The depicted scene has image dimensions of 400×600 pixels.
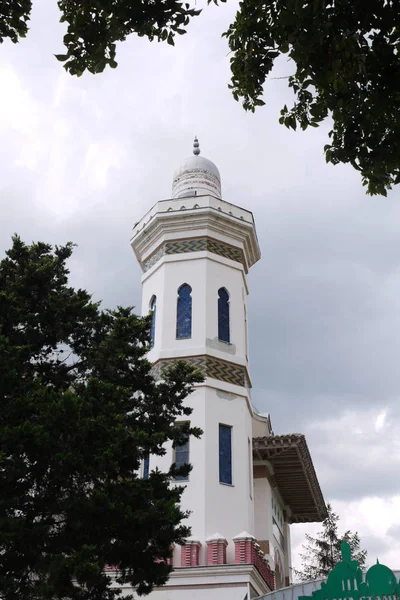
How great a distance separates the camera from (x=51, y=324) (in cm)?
1099

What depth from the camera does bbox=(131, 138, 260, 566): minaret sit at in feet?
52.1

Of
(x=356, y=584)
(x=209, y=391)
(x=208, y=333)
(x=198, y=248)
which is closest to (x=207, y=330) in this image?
(x=208, y=333)

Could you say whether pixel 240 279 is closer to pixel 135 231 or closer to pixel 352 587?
pixel 135 231

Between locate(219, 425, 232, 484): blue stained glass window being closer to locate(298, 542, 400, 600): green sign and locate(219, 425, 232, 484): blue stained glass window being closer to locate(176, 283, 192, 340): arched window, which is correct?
locate(176, 283, 192, 340): arched window

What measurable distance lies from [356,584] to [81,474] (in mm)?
4810

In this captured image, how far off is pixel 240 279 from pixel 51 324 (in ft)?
29.3

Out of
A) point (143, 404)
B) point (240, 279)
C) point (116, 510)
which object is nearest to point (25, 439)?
point (116, 510)

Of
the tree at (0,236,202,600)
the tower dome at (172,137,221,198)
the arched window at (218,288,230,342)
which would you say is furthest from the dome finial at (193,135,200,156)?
the tree at (0,236,202,600)

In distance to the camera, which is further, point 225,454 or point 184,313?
point 184,313

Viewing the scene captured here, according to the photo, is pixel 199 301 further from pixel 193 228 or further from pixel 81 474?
pixel 81 474

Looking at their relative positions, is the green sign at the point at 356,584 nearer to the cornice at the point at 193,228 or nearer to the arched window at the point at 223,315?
the arched window at the point at 223,315

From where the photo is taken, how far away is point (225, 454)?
16719 millimetres

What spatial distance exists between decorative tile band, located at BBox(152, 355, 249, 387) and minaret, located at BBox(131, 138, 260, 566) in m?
0.02

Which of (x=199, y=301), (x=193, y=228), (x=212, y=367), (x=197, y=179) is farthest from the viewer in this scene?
(x=197, y=179)
